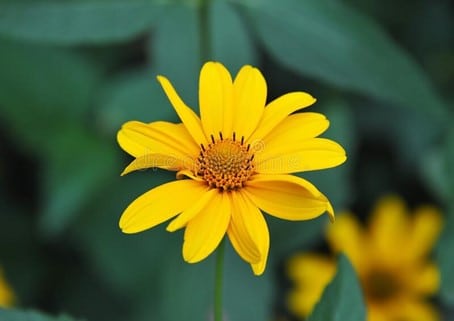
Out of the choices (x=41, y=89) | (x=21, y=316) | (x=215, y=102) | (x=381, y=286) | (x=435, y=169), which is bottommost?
(x=21, y=316)

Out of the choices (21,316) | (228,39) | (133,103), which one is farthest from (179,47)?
(21,316)

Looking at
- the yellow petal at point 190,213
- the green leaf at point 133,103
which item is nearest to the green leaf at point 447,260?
the green leaf at point 133,103

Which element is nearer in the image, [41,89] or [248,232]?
[248,232]

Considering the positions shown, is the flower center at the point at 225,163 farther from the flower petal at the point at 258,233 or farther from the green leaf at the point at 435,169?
the green leaf at the point at 435,169

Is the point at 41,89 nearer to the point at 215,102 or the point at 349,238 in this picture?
the point at 349,238

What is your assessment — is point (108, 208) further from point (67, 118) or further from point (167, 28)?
point (167, 28)

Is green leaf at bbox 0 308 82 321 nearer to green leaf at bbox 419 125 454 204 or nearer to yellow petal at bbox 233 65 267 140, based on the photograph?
yellow petal at bbox 233 65 267 140
